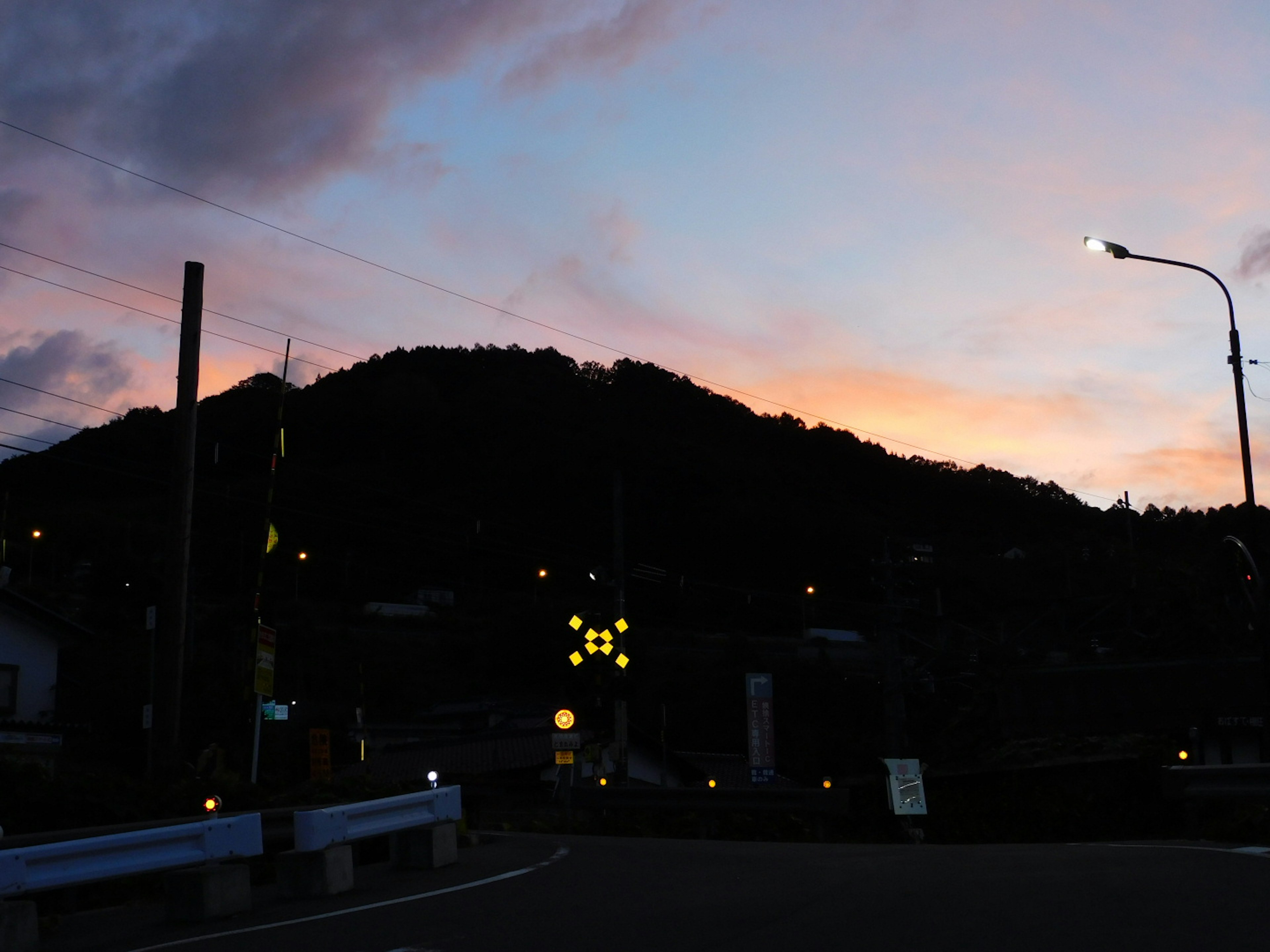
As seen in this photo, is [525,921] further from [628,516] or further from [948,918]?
[628,516]

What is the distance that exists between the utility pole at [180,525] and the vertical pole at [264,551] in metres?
4.92

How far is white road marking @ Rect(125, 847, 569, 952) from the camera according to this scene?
8.01 metres

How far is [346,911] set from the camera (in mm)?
9094

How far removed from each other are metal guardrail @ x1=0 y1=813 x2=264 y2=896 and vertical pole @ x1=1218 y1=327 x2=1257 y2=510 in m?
19.7

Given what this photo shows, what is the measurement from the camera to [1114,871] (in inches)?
399

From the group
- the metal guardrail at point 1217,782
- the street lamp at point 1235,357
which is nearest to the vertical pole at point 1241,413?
the street lamp at point 1235,357

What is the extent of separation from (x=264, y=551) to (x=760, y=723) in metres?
17.9

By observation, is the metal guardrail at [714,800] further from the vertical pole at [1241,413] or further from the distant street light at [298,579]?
the distant street light at [298,579]

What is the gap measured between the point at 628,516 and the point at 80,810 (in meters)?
78.5

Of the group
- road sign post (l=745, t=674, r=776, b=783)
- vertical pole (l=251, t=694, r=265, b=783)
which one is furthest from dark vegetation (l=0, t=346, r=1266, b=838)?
vertical pole (l=251, t=694, r=265, b=783)

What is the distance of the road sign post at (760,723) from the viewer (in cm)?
3691

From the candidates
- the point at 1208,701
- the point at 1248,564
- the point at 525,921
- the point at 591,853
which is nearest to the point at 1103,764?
the point at 1208,701

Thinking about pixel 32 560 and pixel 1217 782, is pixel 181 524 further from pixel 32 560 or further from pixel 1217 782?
pixel 32 560

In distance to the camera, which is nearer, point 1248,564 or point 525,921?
point 525,921
